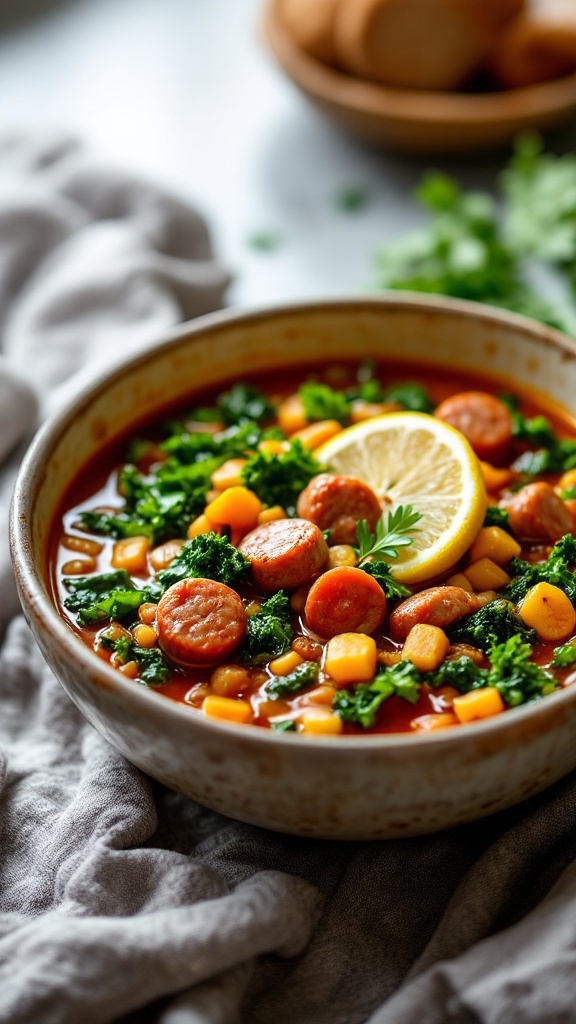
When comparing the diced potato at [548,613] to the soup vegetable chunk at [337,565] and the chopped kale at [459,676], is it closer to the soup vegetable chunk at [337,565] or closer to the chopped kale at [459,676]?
the soup vegetable chunk at [337,565]

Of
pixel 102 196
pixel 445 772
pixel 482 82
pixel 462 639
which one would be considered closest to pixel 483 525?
pixel 462 639

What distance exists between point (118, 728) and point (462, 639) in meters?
0.96

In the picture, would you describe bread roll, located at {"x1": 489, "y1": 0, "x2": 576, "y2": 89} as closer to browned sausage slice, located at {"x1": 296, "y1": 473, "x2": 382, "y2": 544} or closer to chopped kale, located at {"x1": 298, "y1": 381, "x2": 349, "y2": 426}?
chopped kale, located at {"x1": 298, "y1": 381, "x2": 349, "y2": 426}

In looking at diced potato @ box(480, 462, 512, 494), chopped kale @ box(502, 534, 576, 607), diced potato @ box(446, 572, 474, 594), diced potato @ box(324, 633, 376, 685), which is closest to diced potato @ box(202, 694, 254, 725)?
diced potato @ box(324, 633, 376, 685)

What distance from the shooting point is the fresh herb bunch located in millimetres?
4742

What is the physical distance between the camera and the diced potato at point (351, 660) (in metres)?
2.83

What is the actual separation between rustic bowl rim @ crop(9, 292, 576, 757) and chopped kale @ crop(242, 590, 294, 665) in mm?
243

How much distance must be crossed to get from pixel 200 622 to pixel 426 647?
606 mm

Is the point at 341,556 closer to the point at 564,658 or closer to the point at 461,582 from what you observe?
the point at 461,582

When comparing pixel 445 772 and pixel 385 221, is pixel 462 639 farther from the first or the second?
pixel 385 221

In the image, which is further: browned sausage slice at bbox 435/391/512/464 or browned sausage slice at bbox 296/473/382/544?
browned sausage slice at bbox 435/391/512/464

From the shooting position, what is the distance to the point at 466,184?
586 centimetres

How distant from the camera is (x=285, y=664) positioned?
2.91m

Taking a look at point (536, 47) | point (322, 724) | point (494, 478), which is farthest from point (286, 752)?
point (536, 47)
